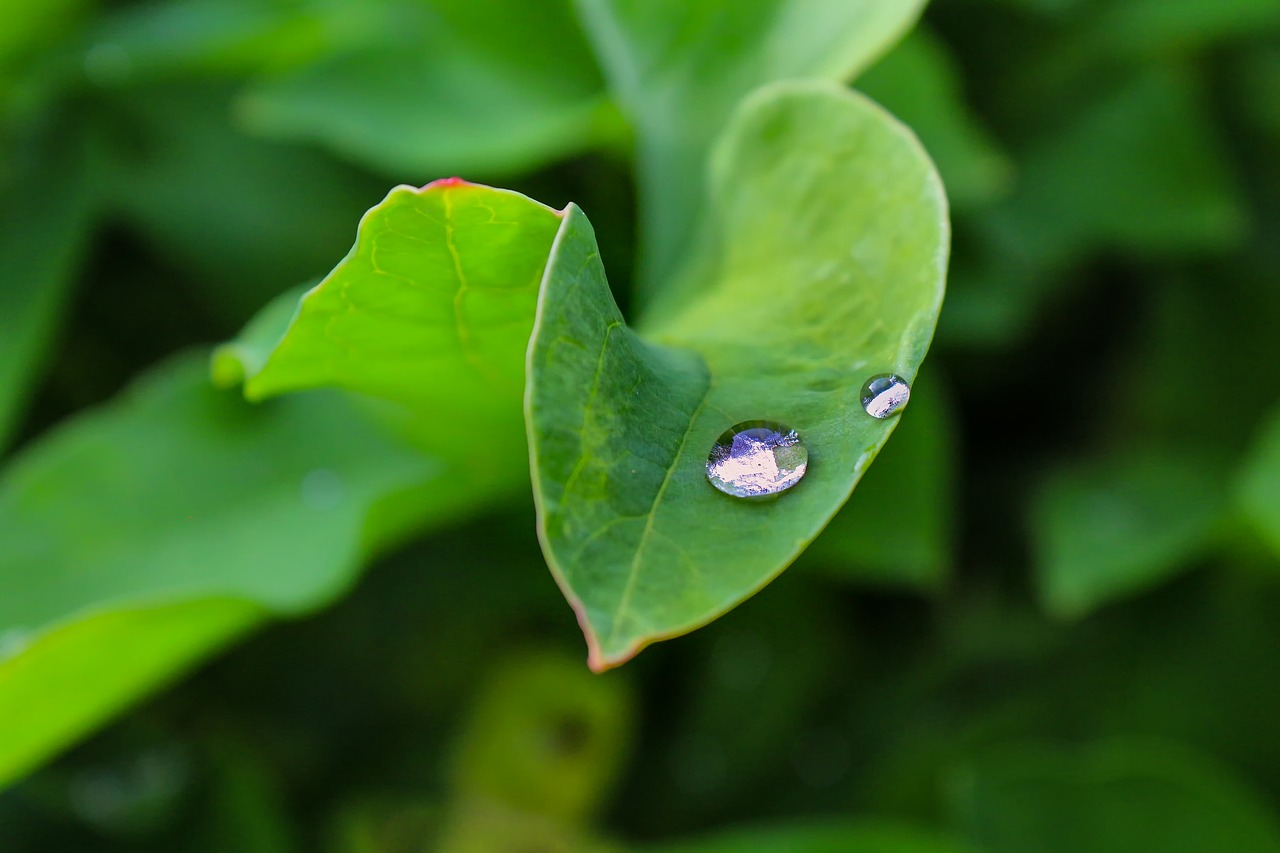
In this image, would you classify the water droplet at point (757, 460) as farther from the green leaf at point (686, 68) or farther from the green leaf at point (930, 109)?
the green leaf at point (930, 109)

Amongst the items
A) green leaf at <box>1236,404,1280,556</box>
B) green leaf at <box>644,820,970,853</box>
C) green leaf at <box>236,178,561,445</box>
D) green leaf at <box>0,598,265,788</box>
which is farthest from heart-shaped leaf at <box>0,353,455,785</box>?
green leaf at <box>1236,404,1280,556</box>

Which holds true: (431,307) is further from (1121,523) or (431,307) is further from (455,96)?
(1121,523)

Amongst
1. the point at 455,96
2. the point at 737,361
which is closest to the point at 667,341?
the point at 737,361

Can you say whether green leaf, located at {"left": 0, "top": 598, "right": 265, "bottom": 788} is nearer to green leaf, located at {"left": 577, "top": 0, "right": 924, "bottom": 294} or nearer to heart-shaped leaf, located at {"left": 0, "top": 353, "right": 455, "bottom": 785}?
heart-shaped leaf, located at {"left": 0, "top": 353, "right": 455, "bottom": 785}

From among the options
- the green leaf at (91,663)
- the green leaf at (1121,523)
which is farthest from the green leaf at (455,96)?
the green leaf at (1121,523)

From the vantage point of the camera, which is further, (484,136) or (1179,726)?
(1179,726)

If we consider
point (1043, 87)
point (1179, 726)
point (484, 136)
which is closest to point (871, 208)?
point (484, 136)

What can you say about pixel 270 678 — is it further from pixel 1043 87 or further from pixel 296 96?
pixel 1043 87
